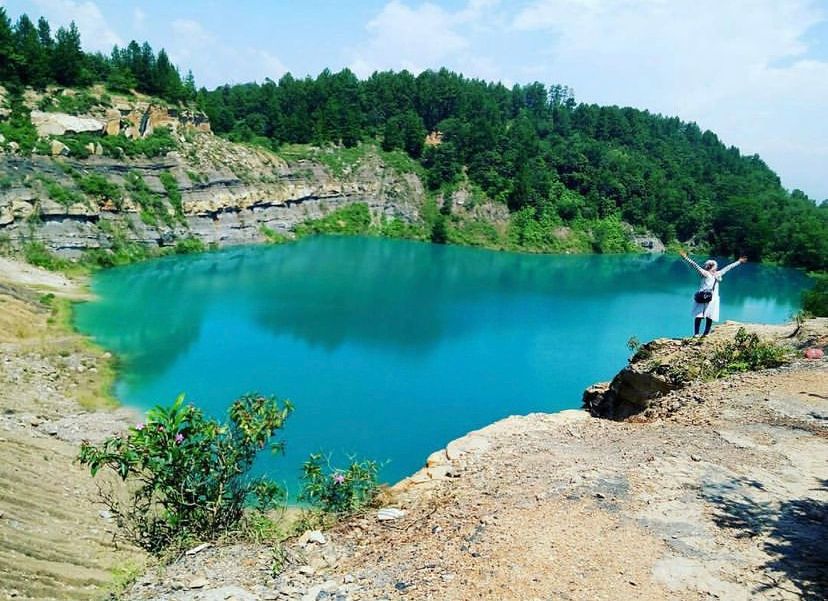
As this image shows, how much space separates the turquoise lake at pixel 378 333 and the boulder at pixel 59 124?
12409mm

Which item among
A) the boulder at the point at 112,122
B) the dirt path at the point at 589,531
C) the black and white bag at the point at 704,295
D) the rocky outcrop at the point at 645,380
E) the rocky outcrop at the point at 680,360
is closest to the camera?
the dirt path at the point at 589,531

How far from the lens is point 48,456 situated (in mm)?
17203

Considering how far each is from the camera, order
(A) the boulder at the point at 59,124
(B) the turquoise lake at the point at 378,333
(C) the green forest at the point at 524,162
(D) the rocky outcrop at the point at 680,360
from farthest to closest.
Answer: (C) the green forest at the point at 524,162 < (A) the boulder at the point at 59,124 < (B) the turquoise lake at the point at 378,333 < (D) the rocky outcrop at the point at 680,360

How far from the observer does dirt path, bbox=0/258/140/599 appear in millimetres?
11477

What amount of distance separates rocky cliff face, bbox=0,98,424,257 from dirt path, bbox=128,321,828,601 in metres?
43.3

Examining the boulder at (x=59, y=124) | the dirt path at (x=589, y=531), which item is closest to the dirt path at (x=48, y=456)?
the dirt path at (x=589, y=531)

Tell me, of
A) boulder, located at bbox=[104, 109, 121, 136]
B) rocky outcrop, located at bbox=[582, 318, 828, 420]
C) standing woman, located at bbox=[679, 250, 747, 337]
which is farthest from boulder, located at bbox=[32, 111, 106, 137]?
standing woman, located at bbox=[679, 250, 747, 337]

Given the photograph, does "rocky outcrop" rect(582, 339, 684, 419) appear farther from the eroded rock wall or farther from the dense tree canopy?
the dense tree canopy

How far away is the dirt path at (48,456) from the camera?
11.5 metres

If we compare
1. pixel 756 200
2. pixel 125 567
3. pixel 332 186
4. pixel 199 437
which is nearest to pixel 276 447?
pixel 199 437

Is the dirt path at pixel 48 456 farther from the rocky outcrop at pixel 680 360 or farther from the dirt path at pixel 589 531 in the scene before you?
the rocky outcrop at pixel 680 360

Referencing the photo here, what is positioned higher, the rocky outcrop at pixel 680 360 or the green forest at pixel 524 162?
the green forest at pixel 524 162

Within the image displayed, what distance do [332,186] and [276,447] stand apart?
7121cm

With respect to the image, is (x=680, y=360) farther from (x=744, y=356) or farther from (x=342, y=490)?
(x=342, y=490)
